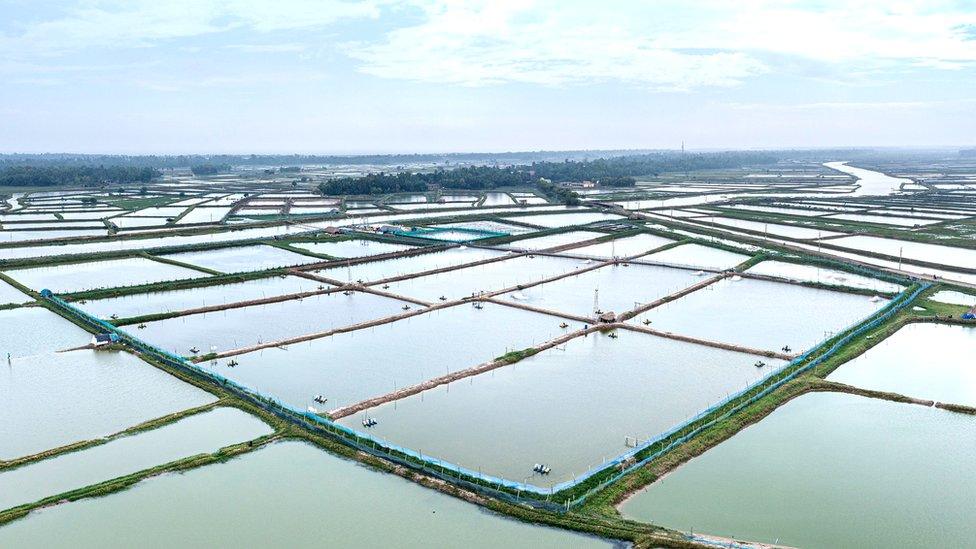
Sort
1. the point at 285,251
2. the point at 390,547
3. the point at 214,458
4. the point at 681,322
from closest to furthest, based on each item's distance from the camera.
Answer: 1. the point at 390,547
2. the point at 214,458
3. the point at 681,322
4. the point at 285,251

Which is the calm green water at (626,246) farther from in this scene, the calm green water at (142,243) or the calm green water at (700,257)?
the calm green water at (142,243)

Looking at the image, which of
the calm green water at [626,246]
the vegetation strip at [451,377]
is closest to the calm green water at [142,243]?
the calm green water at [626,246]

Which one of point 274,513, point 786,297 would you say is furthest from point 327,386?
point 786,297

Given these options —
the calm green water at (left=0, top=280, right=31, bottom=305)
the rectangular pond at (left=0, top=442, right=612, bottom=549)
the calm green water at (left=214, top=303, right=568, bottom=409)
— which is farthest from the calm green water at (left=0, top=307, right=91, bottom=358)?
the rectangular pond at (left=0, top=442, right=612, bottom=549)

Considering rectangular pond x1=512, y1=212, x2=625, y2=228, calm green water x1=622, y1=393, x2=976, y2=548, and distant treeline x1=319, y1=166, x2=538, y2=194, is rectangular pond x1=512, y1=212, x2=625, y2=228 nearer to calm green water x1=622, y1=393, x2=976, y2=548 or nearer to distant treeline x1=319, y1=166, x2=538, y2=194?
distant treeline x1=319, y1=166, x2=538, y2=194

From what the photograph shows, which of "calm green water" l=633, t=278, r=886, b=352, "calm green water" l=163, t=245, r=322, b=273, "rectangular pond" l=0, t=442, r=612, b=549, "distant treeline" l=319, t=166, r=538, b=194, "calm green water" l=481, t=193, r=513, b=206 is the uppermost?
"distant treeline" l=319, t=166, r=538, b=194

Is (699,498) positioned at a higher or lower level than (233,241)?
lower

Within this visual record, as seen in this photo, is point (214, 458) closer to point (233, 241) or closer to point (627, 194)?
point (233, 241)
